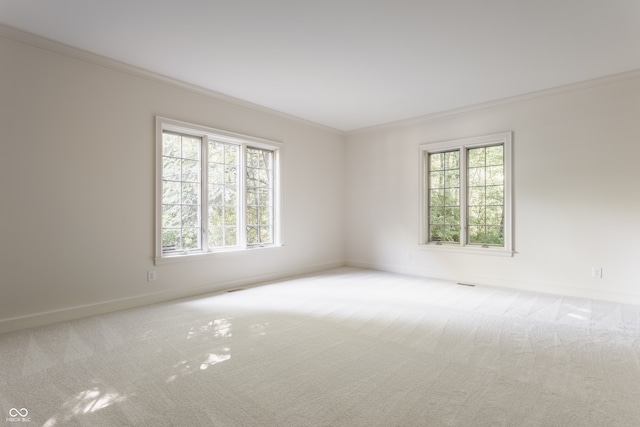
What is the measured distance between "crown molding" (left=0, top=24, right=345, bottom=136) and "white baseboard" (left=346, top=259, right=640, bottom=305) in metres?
3.81

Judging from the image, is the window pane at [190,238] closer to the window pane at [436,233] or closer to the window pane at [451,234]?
the window pane at [436,233]

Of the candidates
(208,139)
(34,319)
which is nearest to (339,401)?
(34,319)

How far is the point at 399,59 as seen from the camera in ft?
12.1

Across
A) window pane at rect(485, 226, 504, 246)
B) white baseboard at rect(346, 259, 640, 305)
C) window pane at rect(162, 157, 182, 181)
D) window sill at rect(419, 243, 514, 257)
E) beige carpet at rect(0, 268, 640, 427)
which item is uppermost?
window pane at rect(162, 157, 182, 181)

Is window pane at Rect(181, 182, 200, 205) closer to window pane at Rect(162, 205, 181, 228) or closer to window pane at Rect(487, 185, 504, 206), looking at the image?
window pane at Rect(162, 205, 181, 228)

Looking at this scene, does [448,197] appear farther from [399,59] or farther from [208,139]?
[208,139]

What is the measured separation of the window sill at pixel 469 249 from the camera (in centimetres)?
507

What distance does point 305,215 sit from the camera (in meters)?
6.23

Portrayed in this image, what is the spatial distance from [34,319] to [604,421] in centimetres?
465

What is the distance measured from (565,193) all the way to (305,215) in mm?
4053

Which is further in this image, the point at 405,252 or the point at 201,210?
the point at 405,252

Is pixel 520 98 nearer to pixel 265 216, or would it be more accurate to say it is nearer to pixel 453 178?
pixel 453 178

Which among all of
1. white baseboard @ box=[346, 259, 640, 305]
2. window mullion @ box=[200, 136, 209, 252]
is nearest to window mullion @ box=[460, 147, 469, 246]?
white baseboard @ box=[346, 259, 640, 305]

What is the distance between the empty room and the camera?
7.30ft
